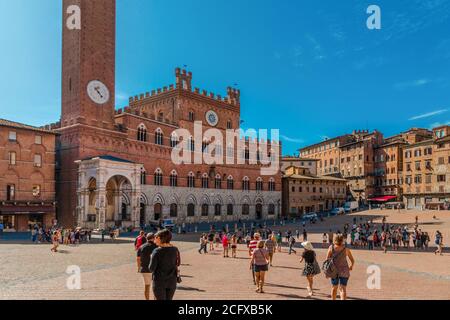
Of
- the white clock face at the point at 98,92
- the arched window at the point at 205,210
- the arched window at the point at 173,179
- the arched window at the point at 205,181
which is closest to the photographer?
the white clock face at the point at 98,92

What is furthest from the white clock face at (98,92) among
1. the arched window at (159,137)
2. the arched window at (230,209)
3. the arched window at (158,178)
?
the arched window at (230,209)

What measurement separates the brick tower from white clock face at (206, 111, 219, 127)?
58.3 feet

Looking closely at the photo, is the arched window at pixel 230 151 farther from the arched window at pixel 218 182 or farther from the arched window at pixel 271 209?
the arched window at pixel 271 209

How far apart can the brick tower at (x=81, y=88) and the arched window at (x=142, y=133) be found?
4090 millimetres

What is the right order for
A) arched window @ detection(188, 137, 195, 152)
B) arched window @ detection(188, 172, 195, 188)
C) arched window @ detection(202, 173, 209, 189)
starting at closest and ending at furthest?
1. arched window @ detection(188, 172, 195, 188)
2. arched window @ detection(188, 137, 195, 152)
3. arched window @ detection(202, 173, 209, 189)

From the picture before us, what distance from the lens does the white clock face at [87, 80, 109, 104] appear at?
1673 inches

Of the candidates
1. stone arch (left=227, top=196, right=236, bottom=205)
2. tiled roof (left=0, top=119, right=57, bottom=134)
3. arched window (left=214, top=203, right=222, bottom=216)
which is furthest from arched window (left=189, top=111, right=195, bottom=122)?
tiled roof (left=0, top=119, right=57, bottom=134)

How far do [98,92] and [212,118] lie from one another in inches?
814

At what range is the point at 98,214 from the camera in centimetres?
3759

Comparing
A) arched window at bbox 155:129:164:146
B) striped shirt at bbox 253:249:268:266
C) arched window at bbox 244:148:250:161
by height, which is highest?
arched window at bbox 155:129:164:146

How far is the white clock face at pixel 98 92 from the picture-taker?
42.5 meters

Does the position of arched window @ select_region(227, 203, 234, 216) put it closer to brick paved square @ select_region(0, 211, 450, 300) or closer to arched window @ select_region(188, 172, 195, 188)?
arched window @ select_region(188, 172, 195, 188)

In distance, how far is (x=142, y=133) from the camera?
4781 centimetres
